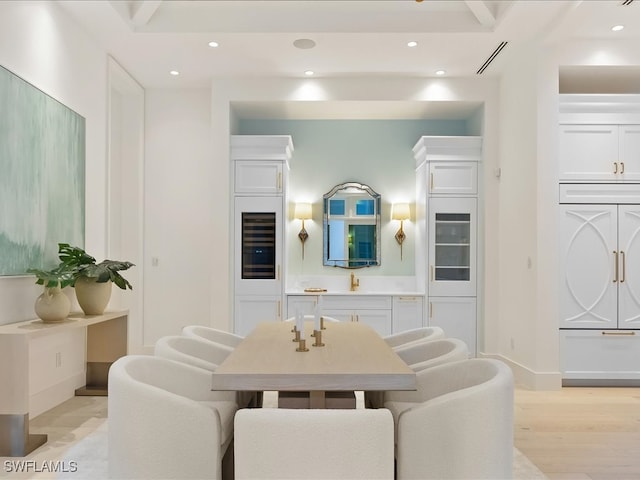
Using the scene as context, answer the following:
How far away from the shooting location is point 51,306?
3375 mm

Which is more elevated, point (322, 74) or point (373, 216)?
point (322, 74)

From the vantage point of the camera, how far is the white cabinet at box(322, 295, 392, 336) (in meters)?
5.54

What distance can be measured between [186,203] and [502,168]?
3.43 meters

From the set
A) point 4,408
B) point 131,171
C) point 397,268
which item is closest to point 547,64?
point 397,268

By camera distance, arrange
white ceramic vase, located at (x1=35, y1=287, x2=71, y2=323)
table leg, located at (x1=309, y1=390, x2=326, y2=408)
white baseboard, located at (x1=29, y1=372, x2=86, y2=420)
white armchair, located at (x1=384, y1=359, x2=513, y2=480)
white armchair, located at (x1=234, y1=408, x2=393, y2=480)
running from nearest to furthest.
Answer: white armchair, located at (x1=234, y1=408, x2=393, y2=480) < white armchair, located at (x1=384, y1=359, x2=513, y2=480) < table leg, located at (x1=309, y1=390, x2=326, y2=408) < white ceramic vase, located at (x1=35, y1=287, x2=71, y2=323) < white baseboard, located at (x1=29, y1=372, x2=86, y2=420)

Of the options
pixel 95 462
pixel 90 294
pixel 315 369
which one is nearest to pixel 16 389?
pixel 95 462

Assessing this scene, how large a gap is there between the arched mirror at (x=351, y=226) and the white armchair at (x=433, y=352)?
304 centimetres

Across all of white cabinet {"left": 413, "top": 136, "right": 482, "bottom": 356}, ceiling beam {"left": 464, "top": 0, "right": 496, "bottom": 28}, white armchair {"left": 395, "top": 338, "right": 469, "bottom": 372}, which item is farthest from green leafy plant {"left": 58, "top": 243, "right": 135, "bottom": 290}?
ceiling beam {"left": 464, "top": 0, "right": 496, "bottom": 28}

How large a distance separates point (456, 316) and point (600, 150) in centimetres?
210

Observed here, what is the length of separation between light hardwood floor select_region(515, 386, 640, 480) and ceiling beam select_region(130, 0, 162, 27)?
4.14 metres

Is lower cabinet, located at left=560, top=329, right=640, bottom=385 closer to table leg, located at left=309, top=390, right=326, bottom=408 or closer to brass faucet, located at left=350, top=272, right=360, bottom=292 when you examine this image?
brass faucet, located at left=350, top=272, right=360, bottom=292

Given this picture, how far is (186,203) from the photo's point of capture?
5957mm

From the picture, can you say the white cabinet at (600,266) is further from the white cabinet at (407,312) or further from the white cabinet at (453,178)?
the white cabinet at (407,312)

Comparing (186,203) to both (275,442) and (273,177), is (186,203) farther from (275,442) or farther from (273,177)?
(275,442)
